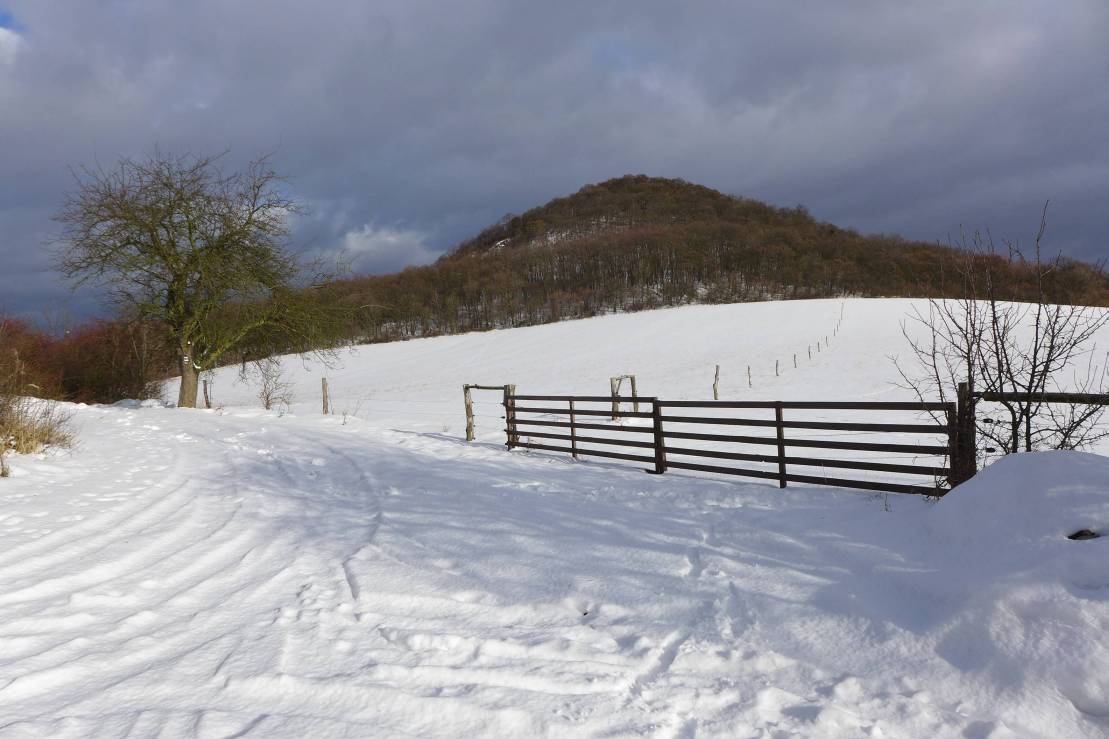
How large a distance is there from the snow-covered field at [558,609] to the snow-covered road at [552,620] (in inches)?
0.7

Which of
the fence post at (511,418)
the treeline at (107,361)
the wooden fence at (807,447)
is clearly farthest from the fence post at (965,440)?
the treeline at (107,361)

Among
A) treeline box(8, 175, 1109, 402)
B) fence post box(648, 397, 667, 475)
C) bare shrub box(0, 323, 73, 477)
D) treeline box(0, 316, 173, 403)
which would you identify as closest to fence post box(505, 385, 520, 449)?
fence post box(648, 397, 667, 475)

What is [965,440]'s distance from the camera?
5.93 m

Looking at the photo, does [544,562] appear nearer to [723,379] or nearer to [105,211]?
[105,211]

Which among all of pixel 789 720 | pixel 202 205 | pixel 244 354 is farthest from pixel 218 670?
pixel 244 354

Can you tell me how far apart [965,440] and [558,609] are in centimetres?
442

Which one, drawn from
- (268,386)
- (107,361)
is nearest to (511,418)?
(268,386)

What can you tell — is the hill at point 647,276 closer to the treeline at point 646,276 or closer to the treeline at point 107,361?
the treeline at point 646,276

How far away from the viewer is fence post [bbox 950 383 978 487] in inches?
233

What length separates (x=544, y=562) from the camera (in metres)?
5.02

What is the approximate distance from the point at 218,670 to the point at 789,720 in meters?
2.91

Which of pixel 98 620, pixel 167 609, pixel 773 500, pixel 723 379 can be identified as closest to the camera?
pixel 98 620

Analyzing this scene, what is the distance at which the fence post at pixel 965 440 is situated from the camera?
19.4 ft

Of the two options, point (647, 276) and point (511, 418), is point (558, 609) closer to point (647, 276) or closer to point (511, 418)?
point (511, 418)
